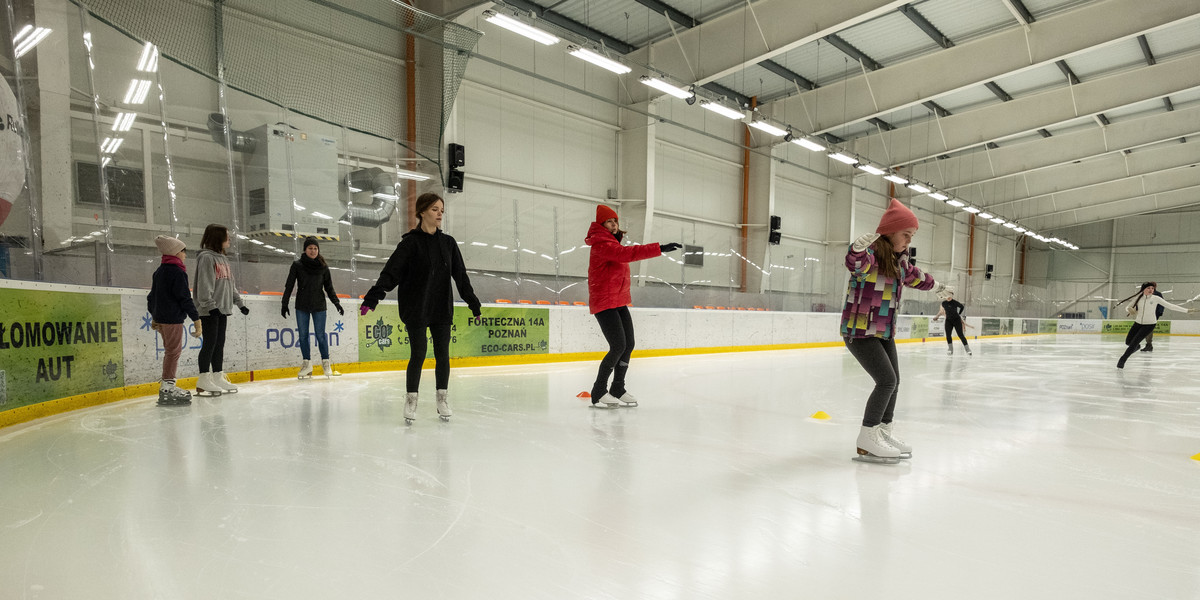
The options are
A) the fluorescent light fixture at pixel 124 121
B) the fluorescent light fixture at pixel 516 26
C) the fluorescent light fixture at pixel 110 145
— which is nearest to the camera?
the fluorescent light fixture at pixel 110 145

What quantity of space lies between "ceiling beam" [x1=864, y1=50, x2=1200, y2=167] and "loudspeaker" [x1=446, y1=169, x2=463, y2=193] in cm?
1498

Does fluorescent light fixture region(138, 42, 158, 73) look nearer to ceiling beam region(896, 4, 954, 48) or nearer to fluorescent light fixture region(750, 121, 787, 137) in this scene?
fluorescent light fixture region(750, 121, 787, 137)

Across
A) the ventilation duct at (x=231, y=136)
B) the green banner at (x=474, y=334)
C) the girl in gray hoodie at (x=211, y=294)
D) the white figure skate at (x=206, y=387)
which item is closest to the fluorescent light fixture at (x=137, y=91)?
the ventilation duct at (x=231, y=136)

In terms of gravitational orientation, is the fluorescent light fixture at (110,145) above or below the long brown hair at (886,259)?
above

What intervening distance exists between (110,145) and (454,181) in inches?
230

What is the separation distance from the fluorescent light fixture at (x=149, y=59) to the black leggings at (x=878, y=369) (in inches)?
254

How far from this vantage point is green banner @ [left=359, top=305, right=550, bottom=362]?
24.2 feet

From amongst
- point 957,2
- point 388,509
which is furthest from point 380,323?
point 957,2

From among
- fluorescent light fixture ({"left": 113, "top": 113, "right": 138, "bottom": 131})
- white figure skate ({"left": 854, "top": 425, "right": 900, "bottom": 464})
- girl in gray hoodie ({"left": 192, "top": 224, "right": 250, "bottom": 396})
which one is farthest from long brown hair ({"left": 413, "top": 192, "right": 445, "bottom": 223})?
fluorescent light fixture ({"left": 113, "top": 113, "right": 138, "bottom": 131})

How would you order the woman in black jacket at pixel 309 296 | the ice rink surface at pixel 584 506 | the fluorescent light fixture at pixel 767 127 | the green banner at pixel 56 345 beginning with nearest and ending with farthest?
the ice rink surface at pixel 584 506 < the green banner at pixel 56 345 < the woman in black jacket at pixel 309 296 < the fluorescent light fixture at pixel 767 127

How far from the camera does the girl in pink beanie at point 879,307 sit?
2.99 m

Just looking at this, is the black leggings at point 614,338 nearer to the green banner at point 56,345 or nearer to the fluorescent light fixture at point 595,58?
the green banner at point 56,345

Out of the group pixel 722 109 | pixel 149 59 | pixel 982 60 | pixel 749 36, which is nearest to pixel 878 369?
pixel 149 59

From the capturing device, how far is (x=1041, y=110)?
1595 centimetres
